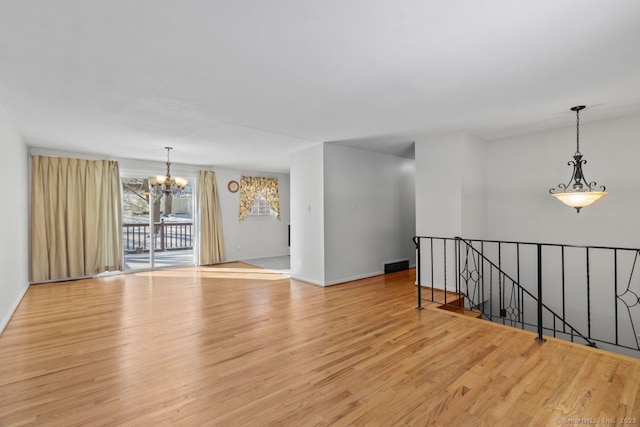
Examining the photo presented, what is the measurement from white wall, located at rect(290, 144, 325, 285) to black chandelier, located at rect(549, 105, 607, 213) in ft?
10.6

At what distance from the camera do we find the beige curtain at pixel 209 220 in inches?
286

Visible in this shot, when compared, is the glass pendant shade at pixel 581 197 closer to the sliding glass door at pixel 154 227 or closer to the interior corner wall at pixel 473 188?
the interior corner wall at pixel 473 188

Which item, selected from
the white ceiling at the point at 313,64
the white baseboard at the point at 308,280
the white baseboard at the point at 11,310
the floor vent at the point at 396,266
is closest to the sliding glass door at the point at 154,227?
the white baseboard at the point at 11,310

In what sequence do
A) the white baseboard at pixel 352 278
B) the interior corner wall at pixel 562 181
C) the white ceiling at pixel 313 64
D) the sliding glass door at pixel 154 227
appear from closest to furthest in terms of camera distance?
the white ceiling at pixel 313 64
the interior corner wall at pixel 562 181
the white baseboard at pixel 352 278
the sliding glass door at pixel 154 227

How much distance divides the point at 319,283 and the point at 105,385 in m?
3.32

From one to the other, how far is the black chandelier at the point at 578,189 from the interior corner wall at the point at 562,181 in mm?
89

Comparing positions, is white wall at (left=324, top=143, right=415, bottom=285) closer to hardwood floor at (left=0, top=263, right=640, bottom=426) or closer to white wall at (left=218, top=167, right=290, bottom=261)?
hardwood floor at (left=0, top=263, right=640, bottom=426)

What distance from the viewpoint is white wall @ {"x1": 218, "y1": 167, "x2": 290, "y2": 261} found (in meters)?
7.78

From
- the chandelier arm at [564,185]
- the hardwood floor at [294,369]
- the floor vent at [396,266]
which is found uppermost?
the chandelier arm at [564,185]

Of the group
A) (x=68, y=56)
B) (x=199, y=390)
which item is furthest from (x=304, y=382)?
(x=68, y=56)

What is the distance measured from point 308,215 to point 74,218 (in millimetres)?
4280

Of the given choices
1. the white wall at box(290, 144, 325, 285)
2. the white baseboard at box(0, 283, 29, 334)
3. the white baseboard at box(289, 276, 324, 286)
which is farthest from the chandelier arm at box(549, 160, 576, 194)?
the white baseboard at box(0, 283, 29, 334)

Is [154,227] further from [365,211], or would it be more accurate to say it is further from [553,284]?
[553,284]

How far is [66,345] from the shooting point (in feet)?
9.37
